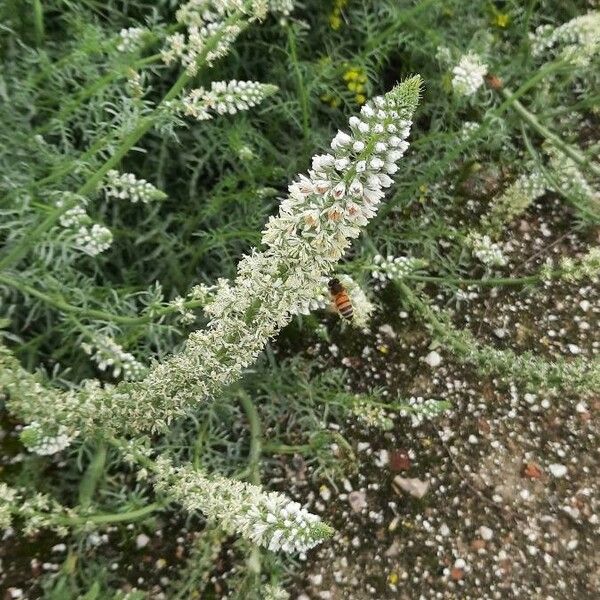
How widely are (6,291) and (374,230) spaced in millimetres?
1895

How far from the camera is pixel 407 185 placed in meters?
4.04

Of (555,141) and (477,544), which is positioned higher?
(555,141)

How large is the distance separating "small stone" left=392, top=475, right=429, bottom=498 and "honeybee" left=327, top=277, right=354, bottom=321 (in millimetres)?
1025

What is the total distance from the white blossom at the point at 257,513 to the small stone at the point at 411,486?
1.60 meters

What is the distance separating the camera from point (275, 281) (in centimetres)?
165

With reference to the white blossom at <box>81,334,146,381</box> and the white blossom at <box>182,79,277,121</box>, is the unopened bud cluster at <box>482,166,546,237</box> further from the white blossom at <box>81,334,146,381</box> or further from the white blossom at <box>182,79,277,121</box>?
the white blossom at <box>81,334,146,381</box>

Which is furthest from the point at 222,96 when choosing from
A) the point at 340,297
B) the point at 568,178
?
the point at 568,178

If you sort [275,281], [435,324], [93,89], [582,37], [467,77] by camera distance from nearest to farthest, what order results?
[275,281], [93,89], [467,77], [582,37], [435,324]

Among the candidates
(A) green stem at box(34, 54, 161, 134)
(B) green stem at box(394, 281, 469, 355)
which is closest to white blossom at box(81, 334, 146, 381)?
(A) green stem at box(34, 54, 161, 134)

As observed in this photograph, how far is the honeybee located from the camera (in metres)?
2.90

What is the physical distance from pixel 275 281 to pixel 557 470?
2.63m

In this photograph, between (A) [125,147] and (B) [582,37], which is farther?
(B) [582,37]

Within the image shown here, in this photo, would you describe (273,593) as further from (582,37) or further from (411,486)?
(582,37)

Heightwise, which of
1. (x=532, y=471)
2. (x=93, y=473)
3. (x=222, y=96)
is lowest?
(x=93, y=473)
